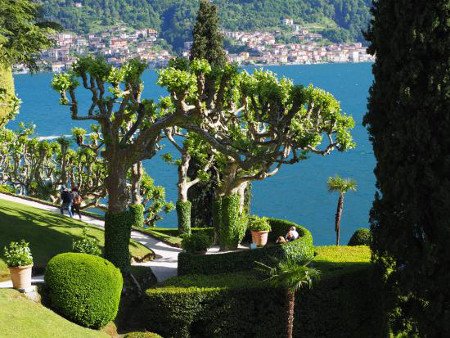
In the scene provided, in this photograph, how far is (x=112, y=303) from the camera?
20094 millimetres

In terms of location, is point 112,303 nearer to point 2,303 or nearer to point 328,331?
point 2,303

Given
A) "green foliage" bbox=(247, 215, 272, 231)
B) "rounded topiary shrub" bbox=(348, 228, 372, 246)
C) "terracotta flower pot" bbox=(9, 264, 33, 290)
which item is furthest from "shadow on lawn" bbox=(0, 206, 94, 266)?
"rounded topiary shrub" bbox=(348, 228, 372, 246)

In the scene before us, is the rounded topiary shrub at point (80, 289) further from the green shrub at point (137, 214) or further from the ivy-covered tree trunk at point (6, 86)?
the green shrub at point (137, 214)

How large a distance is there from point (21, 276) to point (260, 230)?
13497 millimetres

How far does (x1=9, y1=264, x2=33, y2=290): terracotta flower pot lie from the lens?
18969 mm

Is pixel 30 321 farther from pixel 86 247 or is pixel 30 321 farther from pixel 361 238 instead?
pixel 361 238

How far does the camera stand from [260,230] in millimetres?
30547

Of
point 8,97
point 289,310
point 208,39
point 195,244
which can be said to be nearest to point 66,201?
point 8,97

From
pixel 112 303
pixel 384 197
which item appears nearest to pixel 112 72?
pixel 112 303

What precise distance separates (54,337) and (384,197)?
10.3 meters

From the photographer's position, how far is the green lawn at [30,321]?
56.3ft

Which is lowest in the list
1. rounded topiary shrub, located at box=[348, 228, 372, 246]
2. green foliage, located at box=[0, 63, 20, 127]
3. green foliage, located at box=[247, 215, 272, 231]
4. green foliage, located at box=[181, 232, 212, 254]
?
rounded topiary shrub, located at box=[348, 228, 372, 246]

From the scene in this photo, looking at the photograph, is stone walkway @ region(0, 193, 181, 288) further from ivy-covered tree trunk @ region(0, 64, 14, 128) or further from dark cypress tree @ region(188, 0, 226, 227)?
dark cypress tree @ region(188, 0, 226, 227)

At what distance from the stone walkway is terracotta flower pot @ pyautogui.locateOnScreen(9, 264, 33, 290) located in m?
1.33
